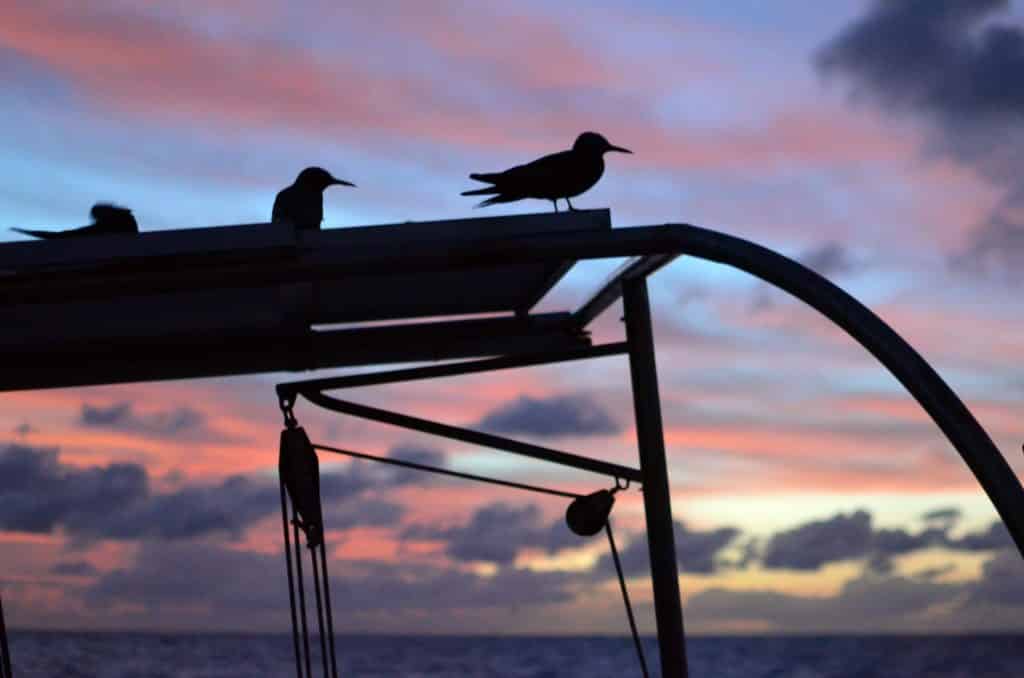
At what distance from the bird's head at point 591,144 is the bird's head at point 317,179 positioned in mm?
2472

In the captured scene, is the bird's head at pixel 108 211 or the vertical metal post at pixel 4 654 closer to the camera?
the vertical metal post at pixel 4 654

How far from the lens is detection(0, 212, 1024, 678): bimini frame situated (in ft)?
12.0

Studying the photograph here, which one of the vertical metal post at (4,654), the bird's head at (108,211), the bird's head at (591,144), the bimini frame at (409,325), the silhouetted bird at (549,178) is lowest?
the vertical metal post at (4,654)

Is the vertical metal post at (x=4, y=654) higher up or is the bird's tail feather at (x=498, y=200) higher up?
the bird's tail feather at (x=498, y=200)

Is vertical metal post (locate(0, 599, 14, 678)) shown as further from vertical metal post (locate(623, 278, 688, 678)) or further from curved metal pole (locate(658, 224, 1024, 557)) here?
curved metal pole (locate(658, 224, 1024, 557))

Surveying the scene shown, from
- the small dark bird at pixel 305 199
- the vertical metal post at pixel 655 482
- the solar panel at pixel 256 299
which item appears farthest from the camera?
the small dark bird at pixel 305 199

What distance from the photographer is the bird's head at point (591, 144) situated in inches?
235

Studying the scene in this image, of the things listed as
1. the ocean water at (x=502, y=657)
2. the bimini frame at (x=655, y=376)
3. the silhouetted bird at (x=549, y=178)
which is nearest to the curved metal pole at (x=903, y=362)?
the bimini frame at (x=655, y=376)

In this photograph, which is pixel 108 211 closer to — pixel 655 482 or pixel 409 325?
pixel 409 325

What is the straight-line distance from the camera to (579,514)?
6.40 metres

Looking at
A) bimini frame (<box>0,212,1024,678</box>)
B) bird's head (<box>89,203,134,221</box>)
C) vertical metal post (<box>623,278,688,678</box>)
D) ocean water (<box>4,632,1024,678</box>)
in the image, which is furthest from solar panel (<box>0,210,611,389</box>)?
ocean water (<box>4,632,1024,678</box>)

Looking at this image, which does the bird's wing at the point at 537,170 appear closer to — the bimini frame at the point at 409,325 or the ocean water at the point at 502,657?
the bimini frame at the point at 409,325

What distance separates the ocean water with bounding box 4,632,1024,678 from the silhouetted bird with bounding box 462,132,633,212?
160ft

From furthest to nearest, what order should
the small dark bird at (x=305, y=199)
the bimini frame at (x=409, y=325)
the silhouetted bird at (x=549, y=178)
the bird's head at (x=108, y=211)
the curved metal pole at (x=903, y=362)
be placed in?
the small dark bird at (x=305, y=199), the bird's head at (x=108, y=211), the silhouetted bird at (x=549, y=178), the bimini frame at (x=409, y=325), the curved metal pole at (x=903, y=362)
